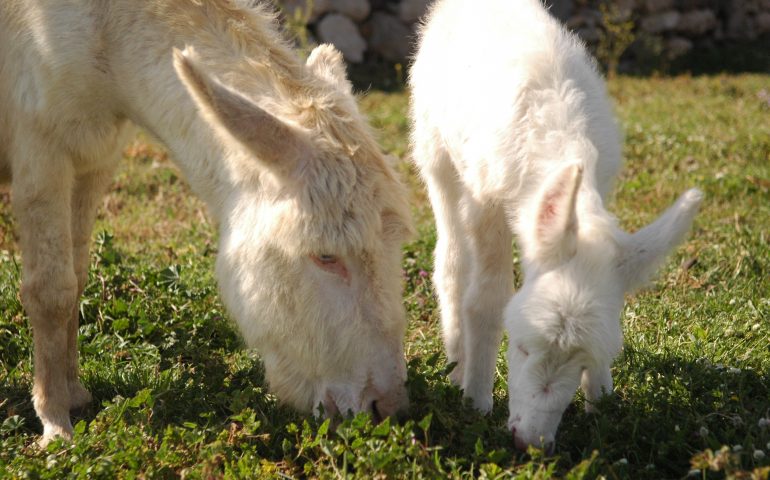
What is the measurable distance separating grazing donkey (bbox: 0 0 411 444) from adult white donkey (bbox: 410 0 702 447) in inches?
21.9

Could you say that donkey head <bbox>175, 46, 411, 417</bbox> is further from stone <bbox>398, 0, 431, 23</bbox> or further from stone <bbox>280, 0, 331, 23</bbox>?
stone <bbox>398, 0, 431, 23</bbox>

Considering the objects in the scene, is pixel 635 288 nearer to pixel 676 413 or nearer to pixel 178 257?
pixel 676 413

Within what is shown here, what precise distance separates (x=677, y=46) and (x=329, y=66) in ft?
40.1

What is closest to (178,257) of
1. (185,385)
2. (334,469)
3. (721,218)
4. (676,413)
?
(185,385)

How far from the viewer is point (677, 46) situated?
587 inches

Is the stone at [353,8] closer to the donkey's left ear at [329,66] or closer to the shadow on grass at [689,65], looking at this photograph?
the shadow on grass at [689,65]

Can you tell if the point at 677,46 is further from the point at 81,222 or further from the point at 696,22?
the point at 81,222

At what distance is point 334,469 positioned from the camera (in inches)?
136

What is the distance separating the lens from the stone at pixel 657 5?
14.7 m

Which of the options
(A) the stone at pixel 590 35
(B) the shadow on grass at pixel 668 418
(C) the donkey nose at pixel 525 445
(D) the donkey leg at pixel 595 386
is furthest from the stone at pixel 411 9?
(C) the donkey nose at pixel 525 445

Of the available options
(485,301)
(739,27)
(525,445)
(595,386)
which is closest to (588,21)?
(739,27)

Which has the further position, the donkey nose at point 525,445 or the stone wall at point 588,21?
the stone wall at point 588,21

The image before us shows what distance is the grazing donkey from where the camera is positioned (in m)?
3.59

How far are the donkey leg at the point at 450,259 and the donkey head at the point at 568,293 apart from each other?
3.89ft
